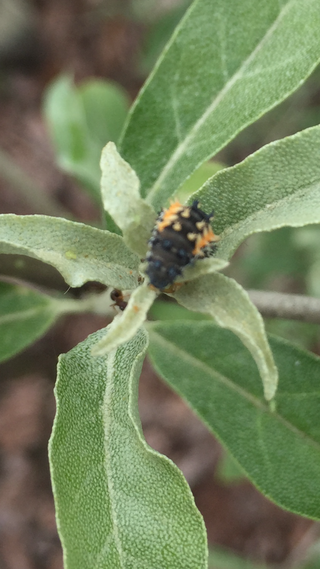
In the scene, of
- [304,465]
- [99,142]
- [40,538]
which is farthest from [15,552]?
[304,465]

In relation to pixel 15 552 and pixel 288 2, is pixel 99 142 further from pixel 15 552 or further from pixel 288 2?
pixel 15 552

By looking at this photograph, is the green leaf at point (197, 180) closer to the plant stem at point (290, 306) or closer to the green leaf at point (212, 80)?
the green leaf at point (212, 80)

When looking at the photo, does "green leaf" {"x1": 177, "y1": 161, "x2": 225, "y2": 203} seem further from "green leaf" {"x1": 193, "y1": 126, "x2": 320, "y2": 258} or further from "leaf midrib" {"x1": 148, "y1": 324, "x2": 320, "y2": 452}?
"green leaf" {"x1": 193, "y1": 126, "x2": 320, "y2": 258}

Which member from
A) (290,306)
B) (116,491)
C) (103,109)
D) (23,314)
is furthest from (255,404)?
(103,109)

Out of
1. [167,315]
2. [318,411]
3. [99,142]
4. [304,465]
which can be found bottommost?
[304,465]

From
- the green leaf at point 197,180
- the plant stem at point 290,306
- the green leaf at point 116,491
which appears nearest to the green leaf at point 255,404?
the plant stem at point 290,306
